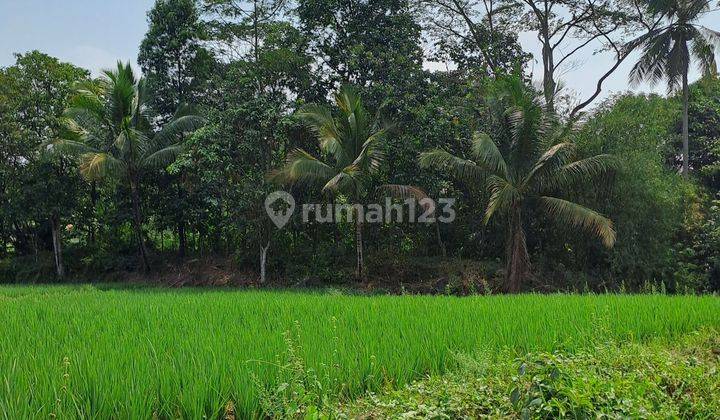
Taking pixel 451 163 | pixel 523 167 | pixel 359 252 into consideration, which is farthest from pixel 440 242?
pixel 523 167

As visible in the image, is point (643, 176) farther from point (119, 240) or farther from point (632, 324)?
point (119, 240)

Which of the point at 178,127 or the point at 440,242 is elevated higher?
the point at 178,127

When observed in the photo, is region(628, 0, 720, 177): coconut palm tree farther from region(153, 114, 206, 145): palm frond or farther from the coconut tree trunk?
region(153, 114, 206, 145): palm frond

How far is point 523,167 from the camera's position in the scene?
11672mm

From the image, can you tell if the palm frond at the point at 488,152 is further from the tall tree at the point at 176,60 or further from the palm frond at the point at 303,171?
the tall tree at the point at 176,60

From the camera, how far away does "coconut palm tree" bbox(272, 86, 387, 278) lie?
38.7ft

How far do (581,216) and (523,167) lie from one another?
1.78 meters

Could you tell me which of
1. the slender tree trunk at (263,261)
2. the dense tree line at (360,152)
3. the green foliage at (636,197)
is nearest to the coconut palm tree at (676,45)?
the dense tree line at (360,152)

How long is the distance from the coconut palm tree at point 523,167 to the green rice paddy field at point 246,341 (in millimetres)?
3830

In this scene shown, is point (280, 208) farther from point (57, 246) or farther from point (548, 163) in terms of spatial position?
point (57, 246)

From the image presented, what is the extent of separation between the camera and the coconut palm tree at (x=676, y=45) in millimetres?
15586

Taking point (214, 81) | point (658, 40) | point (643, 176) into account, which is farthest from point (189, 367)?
point (658, 40)

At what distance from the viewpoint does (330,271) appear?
1423 cm

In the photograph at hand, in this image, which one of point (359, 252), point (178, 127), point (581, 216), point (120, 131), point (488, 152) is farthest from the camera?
point (120, 131)
